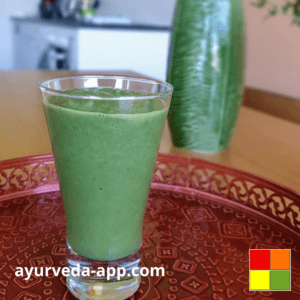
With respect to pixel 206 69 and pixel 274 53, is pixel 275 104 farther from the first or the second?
pixel 206 69

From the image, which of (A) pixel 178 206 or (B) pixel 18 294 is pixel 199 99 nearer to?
(A) pixel 178 206

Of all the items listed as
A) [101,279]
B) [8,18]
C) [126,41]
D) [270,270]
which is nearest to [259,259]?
[270,270]

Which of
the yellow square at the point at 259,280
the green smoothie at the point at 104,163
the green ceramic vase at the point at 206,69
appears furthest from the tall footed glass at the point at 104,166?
the green ceramic vase at the point at 206,69

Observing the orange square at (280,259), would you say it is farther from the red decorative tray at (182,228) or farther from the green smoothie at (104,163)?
the green smoothie at (104,163)

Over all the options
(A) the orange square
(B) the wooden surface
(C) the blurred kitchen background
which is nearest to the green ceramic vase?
(A) the orange square

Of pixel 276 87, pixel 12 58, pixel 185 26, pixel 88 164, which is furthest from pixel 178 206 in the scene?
pixel 12 58
